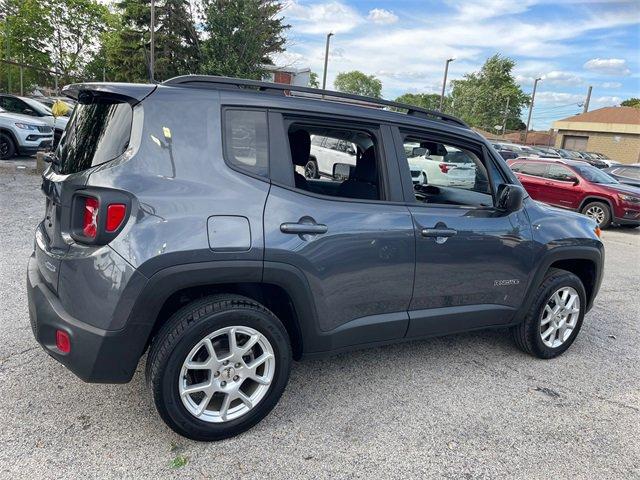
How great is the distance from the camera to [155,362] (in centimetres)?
223

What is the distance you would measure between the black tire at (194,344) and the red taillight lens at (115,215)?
1.70ft

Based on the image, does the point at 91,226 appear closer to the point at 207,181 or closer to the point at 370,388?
the point at 207,181

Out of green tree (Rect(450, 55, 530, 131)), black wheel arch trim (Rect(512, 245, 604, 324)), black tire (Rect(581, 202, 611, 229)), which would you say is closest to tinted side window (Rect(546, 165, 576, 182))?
black tire (Rect(581, 202, 611, 229))

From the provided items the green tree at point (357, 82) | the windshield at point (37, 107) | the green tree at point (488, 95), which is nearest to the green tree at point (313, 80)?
the green tree at point (488, 95)

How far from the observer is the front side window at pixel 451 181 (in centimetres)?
320

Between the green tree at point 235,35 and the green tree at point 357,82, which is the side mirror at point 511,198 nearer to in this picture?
the green tree at point 235,35

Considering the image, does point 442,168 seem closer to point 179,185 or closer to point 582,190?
point 179,185

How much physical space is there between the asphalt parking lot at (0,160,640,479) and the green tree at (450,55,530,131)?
62.7m

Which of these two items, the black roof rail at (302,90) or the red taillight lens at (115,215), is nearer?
the red taillight lens at (115,215)

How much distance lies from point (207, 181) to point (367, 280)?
1.07 meters

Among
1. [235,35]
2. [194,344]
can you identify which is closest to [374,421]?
[194,344]

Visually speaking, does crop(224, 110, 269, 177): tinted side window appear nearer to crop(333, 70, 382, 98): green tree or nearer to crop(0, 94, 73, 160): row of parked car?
crop(0, 94, 73, 160): row of parked car

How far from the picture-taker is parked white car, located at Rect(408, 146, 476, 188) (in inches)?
133

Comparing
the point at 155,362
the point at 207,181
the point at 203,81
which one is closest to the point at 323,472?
the point at 155,362
